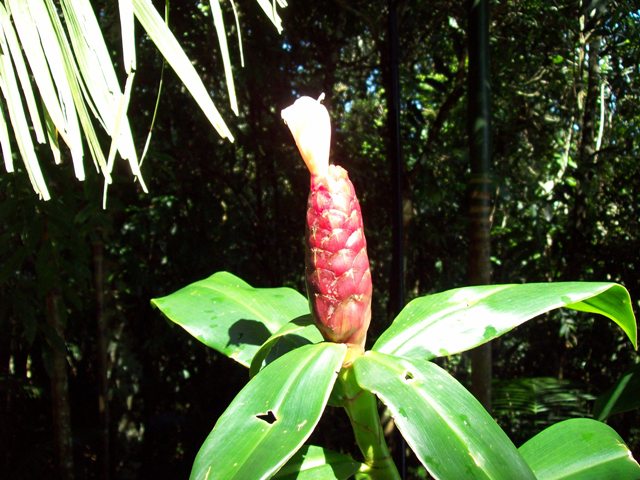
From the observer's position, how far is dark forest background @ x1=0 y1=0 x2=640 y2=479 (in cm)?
233

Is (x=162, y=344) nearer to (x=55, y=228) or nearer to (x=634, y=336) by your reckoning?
(x=55, y=228)

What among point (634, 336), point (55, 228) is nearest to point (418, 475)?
point (55, 228)

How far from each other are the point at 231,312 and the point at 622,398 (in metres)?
0.79

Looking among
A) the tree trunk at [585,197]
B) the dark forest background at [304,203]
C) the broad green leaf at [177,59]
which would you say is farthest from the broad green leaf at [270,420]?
the tree trunk at [585,197]

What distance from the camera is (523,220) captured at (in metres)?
2.86

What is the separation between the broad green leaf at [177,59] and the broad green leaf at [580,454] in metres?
0.73

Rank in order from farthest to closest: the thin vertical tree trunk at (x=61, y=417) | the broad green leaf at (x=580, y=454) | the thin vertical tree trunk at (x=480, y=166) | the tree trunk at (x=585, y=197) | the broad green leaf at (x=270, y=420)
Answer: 1. the tree trunk at (x=585, y=197)
2. the thin vertical tree trunk at (x=61, y=417)
3. the thin vertical tree trunk at (x=480, y=166)
4. the broad green leaf at (x=580, y=454)
5. the broad green leaf at (x=270, y=420)

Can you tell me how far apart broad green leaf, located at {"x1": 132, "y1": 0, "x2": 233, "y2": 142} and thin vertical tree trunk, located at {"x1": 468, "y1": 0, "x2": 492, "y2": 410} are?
30.1 inches

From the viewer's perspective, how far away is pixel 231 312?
1018 millimetres

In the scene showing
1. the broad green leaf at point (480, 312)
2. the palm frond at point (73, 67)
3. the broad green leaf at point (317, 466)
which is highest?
the palm frond at point (73, 67)

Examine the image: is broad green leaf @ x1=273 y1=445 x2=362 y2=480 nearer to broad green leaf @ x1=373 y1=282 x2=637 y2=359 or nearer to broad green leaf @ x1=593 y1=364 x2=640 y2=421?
broad green leaf @ x1=373 y1=282 x2=637 y2=359

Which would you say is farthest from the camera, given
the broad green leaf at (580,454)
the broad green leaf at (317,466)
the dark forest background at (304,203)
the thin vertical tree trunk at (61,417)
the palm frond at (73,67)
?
the dark forest background at (304,203)

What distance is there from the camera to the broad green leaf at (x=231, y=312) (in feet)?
3.16

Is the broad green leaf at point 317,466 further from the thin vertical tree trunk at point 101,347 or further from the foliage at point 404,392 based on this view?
the thin vertical tree trunk at point 101,347
